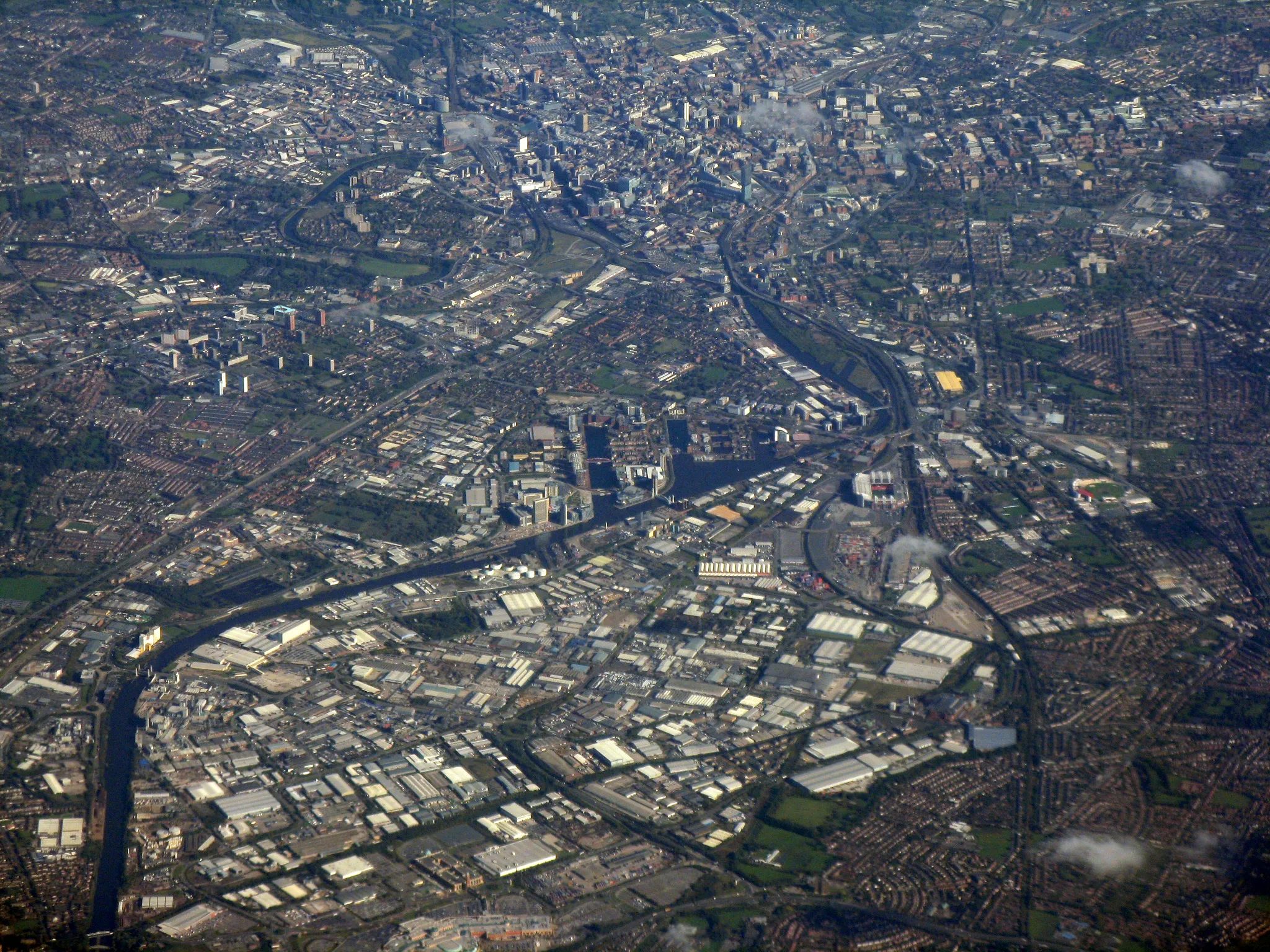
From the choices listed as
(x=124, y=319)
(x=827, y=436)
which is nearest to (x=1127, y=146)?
(x=827, y=436)

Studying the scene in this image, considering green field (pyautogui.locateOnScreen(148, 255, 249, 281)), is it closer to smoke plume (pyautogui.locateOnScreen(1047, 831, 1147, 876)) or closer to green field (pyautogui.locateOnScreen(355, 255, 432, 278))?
green field (pyautogui.locateOnScreen(355, 255, 432, 278))

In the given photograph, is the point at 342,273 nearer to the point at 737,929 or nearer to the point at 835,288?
the point at 835,288

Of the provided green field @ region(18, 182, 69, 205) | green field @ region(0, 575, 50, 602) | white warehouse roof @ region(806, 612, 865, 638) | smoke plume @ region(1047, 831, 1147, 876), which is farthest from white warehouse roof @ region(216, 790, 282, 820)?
green field @ region(18, 182, 69, 205)

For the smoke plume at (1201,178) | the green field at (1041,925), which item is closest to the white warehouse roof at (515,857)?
the green field at (1041,925)

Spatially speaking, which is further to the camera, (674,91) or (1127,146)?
(674,91)

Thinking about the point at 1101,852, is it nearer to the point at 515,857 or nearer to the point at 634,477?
the point at 515,857

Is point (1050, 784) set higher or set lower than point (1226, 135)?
lower

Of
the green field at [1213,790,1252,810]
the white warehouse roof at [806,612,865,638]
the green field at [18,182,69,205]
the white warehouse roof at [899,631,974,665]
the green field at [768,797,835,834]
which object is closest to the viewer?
the green field at [768,797,835,834]
